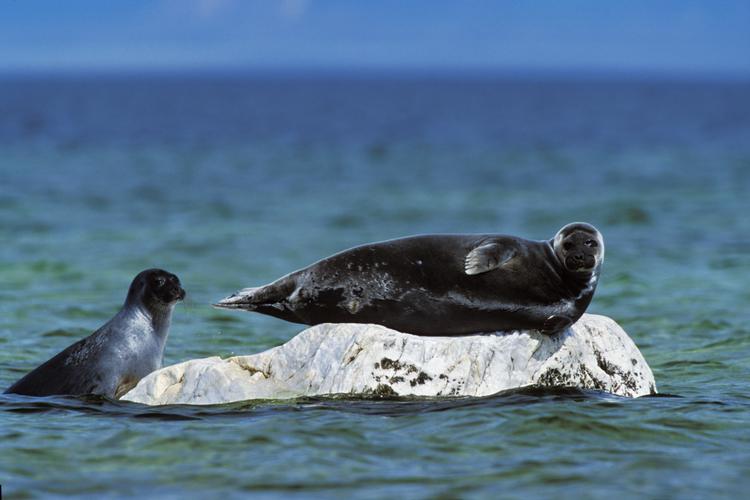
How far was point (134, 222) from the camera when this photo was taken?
76.3 feet

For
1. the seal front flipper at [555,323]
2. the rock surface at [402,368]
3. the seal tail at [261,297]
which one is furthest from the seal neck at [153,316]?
the seal front flipper at [555,323]

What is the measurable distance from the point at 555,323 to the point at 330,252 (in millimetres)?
10502

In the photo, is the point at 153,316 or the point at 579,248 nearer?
the point at 579,248

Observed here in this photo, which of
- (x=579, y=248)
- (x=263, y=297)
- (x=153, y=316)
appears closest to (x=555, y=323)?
(x=579, y=248)

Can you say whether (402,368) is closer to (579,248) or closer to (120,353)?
(579,248)

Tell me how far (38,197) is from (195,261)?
35.4ft

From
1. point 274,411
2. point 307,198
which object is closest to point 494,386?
point 274,411

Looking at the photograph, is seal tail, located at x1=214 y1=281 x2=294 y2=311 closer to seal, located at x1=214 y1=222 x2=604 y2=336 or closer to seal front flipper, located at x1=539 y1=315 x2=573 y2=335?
seal, located at x1=214 y1=222 x2=604 y2=336

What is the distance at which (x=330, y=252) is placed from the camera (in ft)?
62.7

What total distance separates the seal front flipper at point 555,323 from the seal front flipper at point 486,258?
54cm

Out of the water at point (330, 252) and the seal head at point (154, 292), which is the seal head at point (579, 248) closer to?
the water at point (330, 252)

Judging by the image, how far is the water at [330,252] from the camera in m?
7.00

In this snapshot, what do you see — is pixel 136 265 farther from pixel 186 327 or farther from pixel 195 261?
pixel 186 327

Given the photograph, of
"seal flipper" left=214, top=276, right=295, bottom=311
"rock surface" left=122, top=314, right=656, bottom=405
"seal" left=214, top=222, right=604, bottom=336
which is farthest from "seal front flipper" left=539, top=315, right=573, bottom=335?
"seal flipper" left=214, top=276, right=295, bottom=311
